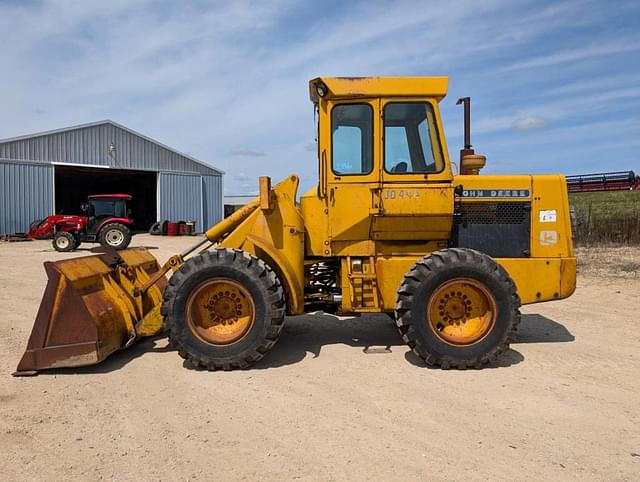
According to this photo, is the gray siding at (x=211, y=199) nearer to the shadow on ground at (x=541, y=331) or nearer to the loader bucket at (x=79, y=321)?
the shadow on ground at (x=541, y=331)

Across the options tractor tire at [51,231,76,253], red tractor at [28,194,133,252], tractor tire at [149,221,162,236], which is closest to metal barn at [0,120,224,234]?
tractor tire at [149,221,162,236]

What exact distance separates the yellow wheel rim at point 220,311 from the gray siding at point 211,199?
2508 centimetres

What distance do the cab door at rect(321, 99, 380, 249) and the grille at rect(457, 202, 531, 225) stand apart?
3.48ft

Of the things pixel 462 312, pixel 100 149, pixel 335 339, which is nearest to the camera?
pixel 462 312

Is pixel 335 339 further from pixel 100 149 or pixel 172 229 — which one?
pixel 100 149

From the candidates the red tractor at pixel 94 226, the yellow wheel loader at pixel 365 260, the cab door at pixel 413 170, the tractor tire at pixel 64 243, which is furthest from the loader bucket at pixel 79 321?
the tractor tire at pixel 64 243

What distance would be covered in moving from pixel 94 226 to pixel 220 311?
16.3 m

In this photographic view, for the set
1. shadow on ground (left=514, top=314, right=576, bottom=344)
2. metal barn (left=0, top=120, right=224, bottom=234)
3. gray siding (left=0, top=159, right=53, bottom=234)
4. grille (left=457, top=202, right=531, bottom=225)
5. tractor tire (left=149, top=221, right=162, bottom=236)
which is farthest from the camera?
tractor tire (left=149, top=221, right=162, bottom=236)

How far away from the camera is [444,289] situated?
495 centimetres

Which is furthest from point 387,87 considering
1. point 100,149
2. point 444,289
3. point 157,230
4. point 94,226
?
point 100,149

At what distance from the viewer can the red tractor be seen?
1819cm

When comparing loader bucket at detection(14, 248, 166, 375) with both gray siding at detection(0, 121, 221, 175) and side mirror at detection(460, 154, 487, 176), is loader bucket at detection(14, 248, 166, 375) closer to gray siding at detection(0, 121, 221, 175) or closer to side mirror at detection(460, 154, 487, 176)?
side mirror at detection(460, 154, 487, 176)

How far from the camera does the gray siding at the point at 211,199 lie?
29562mm

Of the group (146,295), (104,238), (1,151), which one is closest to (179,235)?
(104,238)
